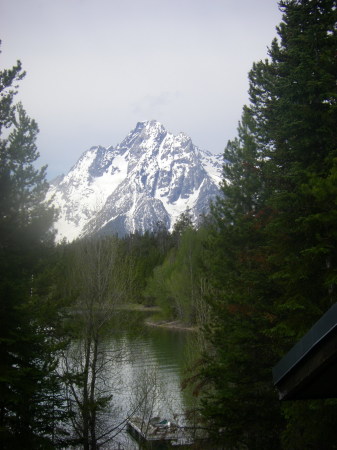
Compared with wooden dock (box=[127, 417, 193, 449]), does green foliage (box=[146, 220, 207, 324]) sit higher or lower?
higher

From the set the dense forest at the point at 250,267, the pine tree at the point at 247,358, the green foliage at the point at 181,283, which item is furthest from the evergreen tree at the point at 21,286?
the green foliage at the point at 181,283

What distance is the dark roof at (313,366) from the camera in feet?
9.09

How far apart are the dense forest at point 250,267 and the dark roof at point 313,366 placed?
5951 mm

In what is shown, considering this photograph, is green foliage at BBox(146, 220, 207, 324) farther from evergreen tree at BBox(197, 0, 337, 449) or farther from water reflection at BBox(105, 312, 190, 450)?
evergreen tree at BBox(197, 0, 337, 449)

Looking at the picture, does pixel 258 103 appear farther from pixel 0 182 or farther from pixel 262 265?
pixel 0 182

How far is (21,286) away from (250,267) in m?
7.68

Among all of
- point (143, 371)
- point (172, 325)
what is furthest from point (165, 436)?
point (172, 325)

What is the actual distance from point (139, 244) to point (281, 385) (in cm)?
9144

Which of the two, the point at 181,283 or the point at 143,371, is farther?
the point at 181,283

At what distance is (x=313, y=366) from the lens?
293cm

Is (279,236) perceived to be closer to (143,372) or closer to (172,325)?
(143,372)

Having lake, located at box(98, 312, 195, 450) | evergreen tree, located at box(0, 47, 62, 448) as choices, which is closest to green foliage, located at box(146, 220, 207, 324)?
lake, located at box(98, 312, 195, 450)

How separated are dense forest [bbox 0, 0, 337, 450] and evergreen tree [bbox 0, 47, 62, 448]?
41mm

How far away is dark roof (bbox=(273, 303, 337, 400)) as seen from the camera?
277cm
